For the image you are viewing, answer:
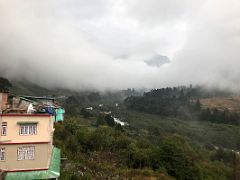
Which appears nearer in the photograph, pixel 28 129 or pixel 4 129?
pixel 4 129

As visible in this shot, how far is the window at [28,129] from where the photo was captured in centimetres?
2605

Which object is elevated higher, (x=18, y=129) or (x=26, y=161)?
(x=18, y=129)

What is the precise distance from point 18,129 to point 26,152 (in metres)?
1.93

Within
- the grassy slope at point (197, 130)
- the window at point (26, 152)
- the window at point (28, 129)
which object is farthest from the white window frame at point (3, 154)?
the grassy slope at point (197, 130)

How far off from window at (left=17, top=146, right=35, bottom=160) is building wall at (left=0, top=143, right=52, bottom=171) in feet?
0.76

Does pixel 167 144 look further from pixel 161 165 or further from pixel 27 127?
pixel 27 127

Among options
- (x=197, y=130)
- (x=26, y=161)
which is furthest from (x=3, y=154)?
(x=197, y=130)

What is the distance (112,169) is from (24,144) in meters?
15.3

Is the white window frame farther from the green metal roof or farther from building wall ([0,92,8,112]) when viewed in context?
building wall ([0,92,8,112])

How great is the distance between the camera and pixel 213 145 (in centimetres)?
11300

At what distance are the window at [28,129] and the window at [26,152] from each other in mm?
1110

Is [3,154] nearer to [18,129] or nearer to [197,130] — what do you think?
[18,129]

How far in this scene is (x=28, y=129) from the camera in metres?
26.2

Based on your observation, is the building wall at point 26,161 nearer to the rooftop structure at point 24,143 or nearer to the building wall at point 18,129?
the rooftop structure at point 24,143
